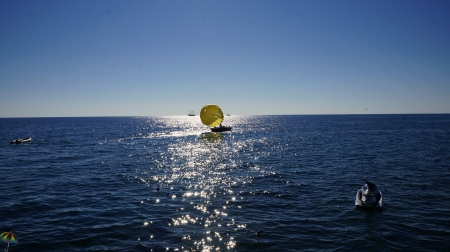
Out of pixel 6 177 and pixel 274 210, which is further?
pixel 6 177

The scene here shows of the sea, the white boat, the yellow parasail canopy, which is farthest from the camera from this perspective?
the yellow parasail canopy

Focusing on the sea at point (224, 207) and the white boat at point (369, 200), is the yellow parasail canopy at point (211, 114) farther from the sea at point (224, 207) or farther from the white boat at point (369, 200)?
the white boat at point (369, 200)

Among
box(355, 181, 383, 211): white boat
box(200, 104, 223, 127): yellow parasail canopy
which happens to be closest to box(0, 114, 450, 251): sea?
box(355, 181, 383, 211): white boat

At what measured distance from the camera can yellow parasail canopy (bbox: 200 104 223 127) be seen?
3246 inches

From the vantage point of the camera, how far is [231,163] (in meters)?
40.9

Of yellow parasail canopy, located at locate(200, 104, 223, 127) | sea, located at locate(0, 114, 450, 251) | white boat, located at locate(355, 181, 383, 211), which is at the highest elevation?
yellow parasail canopy, located at locate(200, 104, 223, 127)

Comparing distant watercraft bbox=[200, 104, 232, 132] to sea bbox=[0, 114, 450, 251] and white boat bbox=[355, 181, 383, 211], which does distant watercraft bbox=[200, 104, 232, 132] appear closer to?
sea bbox=[0, 114, 450, 251]

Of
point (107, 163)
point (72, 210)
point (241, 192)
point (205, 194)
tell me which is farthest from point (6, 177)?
point (241, 192)

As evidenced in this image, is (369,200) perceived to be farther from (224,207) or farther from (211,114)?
(211,114)

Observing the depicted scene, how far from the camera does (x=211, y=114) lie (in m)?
84.2

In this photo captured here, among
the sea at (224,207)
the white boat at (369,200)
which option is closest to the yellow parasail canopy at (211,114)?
the sea at (224,207)

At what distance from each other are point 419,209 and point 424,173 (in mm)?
13994

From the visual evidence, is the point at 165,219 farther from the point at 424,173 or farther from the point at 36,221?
the point at 424,173

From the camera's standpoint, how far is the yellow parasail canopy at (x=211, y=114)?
270ft
